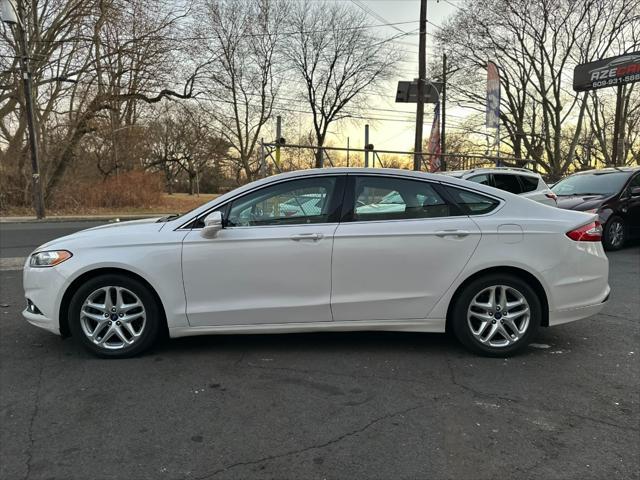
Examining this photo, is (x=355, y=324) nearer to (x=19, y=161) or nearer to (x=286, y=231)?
(x=286, y=231)

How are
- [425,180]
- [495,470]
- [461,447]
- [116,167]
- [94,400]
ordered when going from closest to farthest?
[495,470] < [461,447] < [94,400] < [425,180] < [116,167]

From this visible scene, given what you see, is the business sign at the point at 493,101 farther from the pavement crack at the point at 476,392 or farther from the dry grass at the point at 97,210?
the pavement crack at the point at 476,392

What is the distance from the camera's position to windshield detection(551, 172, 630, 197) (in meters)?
9.77

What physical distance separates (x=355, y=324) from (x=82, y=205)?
74.6 feet

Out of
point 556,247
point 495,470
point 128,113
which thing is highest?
point 128,113

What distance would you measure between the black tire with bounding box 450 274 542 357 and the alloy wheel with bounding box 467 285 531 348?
0.02m

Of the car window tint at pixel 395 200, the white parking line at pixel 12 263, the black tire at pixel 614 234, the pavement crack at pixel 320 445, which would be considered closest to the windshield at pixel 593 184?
the black tire at pixel 614 234

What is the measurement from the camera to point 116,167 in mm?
29000

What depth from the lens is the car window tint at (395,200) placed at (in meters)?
3.97

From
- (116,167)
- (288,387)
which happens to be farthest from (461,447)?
(116,167)

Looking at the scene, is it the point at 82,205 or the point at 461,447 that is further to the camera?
the point at 82,205

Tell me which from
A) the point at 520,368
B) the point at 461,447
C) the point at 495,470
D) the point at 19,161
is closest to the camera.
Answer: the point at 495,470

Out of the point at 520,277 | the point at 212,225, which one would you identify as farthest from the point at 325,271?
the point at 520,277

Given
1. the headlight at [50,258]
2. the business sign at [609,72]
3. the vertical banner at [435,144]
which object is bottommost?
the headlight at [50,258]
